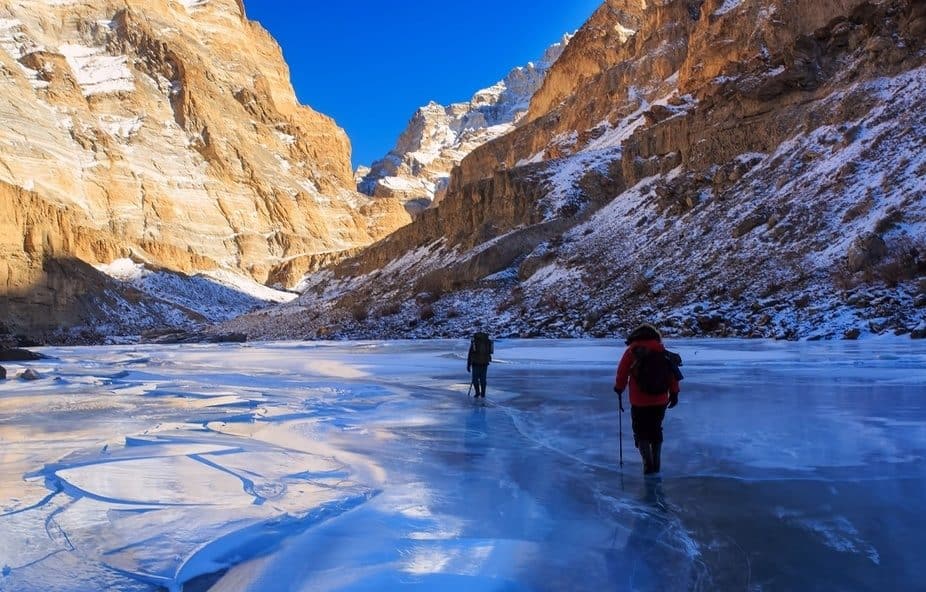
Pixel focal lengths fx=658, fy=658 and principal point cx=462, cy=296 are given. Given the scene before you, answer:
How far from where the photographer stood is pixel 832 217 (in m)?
26.1

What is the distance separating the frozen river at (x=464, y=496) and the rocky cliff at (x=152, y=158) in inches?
2386

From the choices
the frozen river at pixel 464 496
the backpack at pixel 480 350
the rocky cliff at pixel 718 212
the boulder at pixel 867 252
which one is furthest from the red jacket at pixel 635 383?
the boulder at pixel 867 252

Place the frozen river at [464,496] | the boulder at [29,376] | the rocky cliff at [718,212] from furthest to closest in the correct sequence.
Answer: the rocky cliff at [718,212], the boulder at [29,376], the frozen river at [464,496]

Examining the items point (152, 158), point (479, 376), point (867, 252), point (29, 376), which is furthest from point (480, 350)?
point (152, 158)

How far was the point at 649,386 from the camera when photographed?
5.56 meters

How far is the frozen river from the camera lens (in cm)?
343

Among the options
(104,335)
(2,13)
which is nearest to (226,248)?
(104,335)

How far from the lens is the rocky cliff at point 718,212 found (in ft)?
77.7

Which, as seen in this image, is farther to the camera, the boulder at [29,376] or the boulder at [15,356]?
the boulder at [15,356]

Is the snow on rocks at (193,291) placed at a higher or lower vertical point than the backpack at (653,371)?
higher

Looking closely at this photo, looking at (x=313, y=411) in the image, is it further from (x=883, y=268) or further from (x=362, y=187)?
(x=362, y=187)

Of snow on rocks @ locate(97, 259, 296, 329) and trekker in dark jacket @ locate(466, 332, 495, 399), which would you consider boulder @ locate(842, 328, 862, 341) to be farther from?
snow on rocks @ locate(97, 259, 296, 329)

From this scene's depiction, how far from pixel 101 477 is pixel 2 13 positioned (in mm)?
143550

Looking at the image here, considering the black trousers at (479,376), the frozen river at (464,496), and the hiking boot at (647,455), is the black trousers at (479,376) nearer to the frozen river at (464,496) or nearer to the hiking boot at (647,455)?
→ the frozen river at (464,496)
